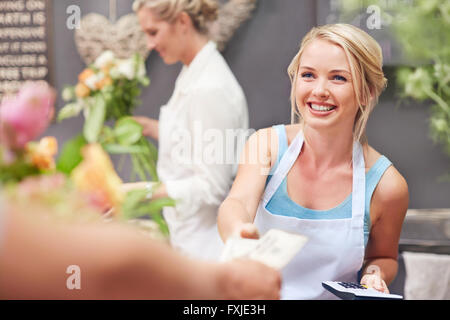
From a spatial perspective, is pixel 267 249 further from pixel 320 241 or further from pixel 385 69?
pixel 385 69

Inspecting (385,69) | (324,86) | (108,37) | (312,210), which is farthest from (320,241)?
(108,37)

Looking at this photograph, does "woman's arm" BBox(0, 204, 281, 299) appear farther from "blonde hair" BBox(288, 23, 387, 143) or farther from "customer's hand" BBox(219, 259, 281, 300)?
"blonde hair" BBox(288, 23, 387, 143)

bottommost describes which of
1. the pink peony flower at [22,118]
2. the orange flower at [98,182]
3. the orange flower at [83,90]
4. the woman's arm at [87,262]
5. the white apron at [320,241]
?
the white apron at [320,241]

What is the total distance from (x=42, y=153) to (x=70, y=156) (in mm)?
53

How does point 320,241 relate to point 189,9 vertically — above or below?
below

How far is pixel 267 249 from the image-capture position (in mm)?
583

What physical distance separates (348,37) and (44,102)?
1.85 feet

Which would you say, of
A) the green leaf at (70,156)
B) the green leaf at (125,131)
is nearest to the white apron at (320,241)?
the green leaf at (125,131)

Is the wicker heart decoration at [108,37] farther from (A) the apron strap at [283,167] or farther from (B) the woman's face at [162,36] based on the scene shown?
(A) the apron strap at [283,167]

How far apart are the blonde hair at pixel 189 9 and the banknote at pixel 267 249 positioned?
55 cm

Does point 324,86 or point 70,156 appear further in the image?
point 324,86

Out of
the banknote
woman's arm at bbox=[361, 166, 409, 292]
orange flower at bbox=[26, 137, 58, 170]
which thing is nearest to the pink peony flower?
orange flower at bbox=[26, 137, 58, 170]

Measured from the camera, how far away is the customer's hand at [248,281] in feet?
1.67
